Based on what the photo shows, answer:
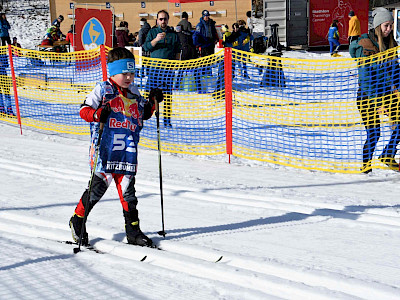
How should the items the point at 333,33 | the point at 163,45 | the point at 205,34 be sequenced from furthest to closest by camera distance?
the point at 333,33 → the point at 205,34 → the point at 163,45

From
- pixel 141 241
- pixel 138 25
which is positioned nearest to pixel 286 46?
pixel 138 25

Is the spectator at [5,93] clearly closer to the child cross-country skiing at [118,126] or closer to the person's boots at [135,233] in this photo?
the child cross-country skiing at [118,126]

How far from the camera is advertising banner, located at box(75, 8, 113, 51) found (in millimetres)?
14602

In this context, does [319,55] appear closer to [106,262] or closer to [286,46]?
[286,46]

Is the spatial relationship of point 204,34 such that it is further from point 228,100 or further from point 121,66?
point 121,66

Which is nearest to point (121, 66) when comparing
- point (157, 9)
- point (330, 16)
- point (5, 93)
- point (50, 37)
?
point (5, 93)

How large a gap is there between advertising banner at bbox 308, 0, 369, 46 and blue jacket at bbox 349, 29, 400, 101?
18242 millimetres

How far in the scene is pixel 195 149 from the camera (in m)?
8.77

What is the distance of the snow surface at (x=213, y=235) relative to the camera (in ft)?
12.8

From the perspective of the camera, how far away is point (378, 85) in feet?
22.9

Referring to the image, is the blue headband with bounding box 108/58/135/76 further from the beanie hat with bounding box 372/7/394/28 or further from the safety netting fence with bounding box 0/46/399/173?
the beanie hat with bounding box 372/7/394/28

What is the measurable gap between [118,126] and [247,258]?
141cm

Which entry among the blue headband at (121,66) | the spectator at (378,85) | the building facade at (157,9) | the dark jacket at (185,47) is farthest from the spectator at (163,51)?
the building facade at (157,9)

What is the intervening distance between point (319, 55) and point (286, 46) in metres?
2.25
